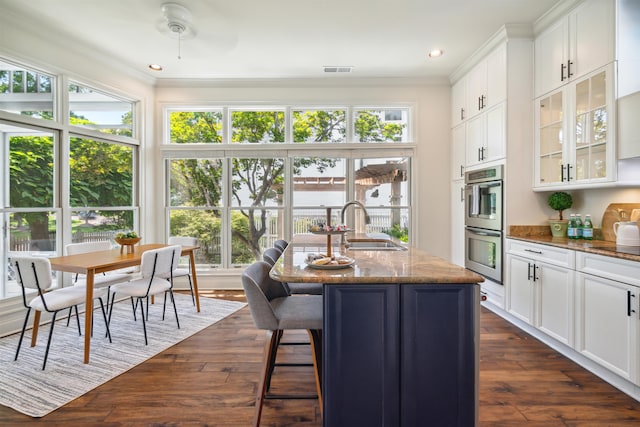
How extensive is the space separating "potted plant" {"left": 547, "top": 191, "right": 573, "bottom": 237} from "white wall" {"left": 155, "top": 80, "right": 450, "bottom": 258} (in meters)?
1.55

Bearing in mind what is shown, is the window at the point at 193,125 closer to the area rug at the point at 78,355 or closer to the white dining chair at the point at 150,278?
the white dining chair at the point at 150,278

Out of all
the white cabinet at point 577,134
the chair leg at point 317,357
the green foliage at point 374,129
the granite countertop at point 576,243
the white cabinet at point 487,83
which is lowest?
the chair leg at point 317,357

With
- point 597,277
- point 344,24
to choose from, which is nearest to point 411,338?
point 597,277

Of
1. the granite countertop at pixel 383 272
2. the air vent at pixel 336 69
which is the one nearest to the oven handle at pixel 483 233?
the granite countertop at pixel 383 272

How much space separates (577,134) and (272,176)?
3499 millimetres

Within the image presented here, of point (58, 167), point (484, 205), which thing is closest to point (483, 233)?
point (484, 205)

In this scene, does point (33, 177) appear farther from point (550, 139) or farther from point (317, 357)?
point (550, 139)

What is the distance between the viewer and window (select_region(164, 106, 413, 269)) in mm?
4660

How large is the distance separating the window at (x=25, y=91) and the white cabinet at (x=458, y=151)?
4.79 m

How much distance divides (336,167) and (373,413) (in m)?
3.55

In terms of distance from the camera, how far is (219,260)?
4758 mm

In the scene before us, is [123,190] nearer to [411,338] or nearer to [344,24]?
[344,24]

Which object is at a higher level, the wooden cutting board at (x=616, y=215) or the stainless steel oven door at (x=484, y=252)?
the wooden cutting board at (x=616, y=215)

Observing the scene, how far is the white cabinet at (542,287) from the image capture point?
2480mm
